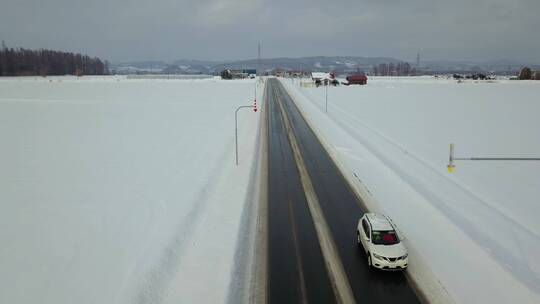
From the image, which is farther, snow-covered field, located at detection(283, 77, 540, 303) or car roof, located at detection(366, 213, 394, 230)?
car roof, located at detection(366, 213, 394, 230)

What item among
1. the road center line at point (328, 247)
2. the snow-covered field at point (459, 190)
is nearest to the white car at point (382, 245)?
the snow-covered field at point (459, 190)

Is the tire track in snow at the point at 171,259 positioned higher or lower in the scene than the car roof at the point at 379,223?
lower

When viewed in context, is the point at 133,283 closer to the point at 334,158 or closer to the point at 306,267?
the point at 306,267

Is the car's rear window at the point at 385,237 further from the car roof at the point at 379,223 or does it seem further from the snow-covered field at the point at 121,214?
the snow-covered field at the point at 121,214

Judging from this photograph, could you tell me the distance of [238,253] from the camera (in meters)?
18.3

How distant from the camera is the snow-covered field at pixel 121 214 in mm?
15680

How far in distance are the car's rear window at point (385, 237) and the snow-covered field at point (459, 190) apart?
1.60 meters

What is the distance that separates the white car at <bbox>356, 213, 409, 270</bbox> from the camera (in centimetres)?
1622

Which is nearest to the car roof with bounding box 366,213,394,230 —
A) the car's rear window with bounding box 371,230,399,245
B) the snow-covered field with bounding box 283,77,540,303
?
the car's rear window with bounding box 371,230,399,245

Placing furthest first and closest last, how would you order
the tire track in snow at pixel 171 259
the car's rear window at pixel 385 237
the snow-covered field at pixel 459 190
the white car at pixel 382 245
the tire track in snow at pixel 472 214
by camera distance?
the tire track in snow at pixel 472 214
the car's rear window at pixel 385 237
the snow-covered field at pixel 459 190
the white car at pixel 382 245
the tire track in snow at pixel 171 259

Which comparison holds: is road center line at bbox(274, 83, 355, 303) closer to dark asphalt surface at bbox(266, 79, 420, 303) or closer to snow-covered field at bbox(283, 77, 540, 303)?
dark asphalt surface at bbox(266, 79, 420, 303)

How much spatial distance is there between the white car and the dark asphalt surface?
0.53 m

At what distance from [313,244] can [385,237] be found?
3856 mm

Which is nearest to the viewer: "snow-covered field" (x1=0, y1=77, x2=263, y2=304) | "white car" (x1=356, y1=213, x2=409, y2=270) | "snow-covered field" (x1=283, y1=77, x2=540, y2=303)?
"snow-covered field" (x1=0, y1=77, x2=263, y2=304)
